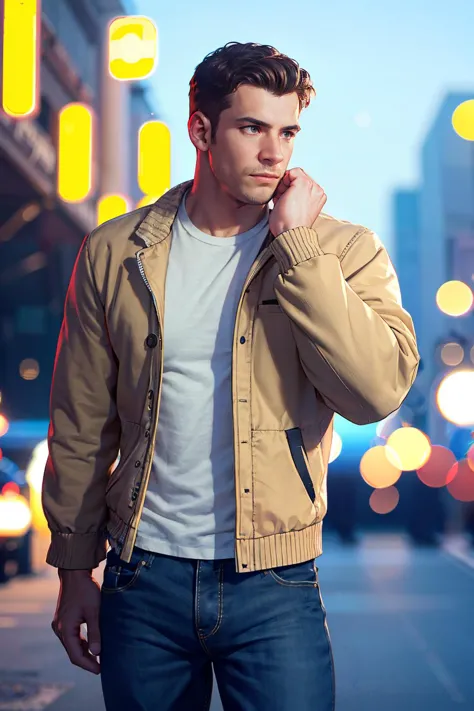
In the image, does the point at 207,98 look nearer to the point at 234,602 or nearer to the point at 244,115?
the point at 244,115

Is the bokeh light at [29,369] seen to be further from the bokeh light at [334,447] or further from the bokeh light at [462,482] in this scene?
the bokeh light at [462,482]

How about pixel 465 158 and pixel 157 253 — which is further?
pixel 465 158

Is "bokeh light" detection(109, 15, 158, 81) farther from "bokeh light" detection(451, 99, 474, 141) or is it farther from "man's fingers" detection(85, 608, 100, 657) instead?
"man's fingers" detection(85, 608, 100, 657)

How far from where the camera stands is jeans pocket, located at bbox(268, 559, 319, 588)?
2.21 meters

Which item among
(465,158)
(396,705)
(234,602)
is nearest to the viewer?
(234,602)

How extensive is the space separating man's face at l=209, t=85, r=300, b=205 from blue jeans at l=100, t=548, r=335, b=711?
79cm

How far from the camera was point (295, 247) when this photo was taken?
2.16 metres

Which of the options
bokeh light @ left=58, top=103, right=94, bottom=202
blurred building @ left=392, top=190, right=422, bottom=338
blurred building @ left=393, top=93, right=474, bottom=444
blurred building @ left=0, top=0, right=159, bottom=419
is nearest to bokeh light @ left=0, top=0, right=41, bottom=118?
bokeh light @ left=58, top=103, right=94, bottom=202

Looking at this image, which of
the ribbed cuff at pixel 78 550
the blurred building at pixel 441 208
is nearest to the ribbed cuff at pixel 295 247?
the ribbed cuff at pixel 78 550

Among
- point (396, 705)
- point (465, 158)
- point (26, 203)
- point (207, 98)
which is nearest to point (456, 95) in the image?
point (465, 158)

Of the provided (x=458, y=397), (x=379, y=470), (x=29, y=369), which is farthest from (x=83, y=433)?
(x=29, y=369)

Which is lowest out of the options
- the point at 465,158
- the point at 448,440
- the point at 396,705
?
the point at 396,705

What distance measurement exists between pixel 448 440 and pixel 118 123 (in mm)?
11902

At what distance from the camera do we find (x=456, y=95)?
23.5m
